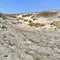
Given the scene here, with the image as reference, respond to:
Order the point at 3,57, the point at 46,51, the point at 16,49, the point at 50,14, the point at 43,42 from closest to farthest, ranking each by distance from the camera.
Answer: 1. the point at 3,57
2. the point at 16,49
3. the point at 46,51
4. the point at 43,42
5. the point at 50,14

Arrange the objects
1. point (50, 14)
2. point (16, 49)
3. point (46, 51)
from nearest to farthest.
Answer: point (16, 49), point (46, 51), point (50, 14)

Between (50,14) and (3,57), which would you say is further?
(50,14)

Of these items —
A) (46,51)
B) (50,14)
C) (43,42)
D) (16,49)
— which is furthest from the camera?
(50,14)

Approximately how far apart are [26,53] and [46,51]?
47.8 inches

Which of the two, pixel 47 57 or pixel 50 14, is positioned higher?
pixel 50 14

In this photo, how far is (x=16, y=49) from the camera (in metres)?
9.73

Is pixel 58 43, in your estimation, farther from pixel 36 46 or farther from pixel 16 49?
pixel 16 49

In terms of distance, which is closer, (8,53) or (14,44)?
(8,53)

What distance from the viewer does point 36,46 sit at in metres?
10.9

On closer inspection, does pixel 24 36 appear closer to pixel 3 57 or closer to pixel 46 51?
pixel 46 51

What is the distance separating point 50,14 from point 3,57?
25925 mm

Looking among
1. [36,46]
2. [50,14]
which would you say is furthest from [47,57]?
[50,14]

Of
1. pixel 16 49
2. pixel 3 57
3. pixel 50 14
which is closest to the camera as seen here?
pixel 3 57

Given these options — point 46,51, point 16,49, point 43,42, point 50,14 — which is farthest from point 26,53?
point 50,14
